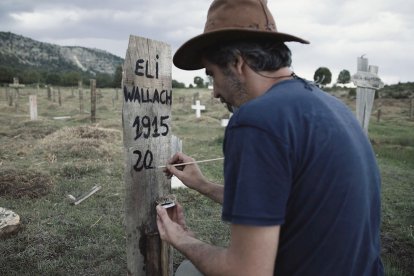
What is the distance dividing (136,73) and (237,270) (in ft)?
5.06

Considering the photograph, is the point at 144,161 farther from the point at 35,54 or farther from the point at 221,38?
the point at 35,54

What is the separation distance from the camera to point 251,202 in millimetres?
1136

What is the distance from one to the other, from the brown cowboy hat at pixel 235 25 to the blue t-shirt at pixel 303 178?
285 millimetres

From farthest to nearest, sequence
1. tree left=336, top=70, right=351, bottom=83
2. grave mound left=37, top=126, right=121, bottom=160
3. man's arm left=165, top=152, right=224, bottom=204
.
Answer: tree left=336, top=70, right=351, bottom=83, grave mound left=37, top=126, right=121, bottom=160, man's arm left=165, top=152, right=224, bottom=204

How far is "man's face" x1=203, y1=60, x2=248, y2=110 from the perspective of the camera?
61.0 inches

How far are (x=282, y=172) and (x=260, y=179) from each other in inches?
3.3

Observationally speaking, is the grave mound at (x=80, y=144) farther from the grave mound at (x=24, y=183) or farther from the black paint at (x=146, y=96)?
the black paint at (x=146, y=96)

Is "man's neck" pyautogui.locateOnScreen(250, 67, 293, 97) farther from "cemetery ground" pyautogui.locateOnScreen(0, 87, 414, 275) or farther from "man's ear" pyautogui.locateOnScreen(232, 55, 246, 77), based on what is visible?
"cemetery ground" pyautogui.locateOnScreen(0, 87, 414, 275)

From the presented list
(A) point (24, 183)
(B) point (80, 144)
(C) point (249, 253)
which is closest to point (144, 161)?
(C) point (249, 253)

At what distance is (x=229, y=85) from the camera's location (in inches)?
61.8

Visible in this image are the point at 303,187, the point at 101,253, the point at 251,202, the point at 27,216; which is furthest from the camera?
the point at 27,216

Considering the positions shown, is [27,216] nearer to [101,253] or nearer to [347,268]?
[101,253]

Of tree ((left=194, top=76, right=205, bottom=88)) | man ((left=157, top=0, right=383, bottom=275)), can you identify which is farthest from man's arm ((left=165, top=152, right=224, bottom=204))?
tree ((left=194, top=76, right=205, bottom=88))

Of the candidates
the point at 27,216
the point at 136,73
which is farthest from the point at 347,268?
the point at 27,216
